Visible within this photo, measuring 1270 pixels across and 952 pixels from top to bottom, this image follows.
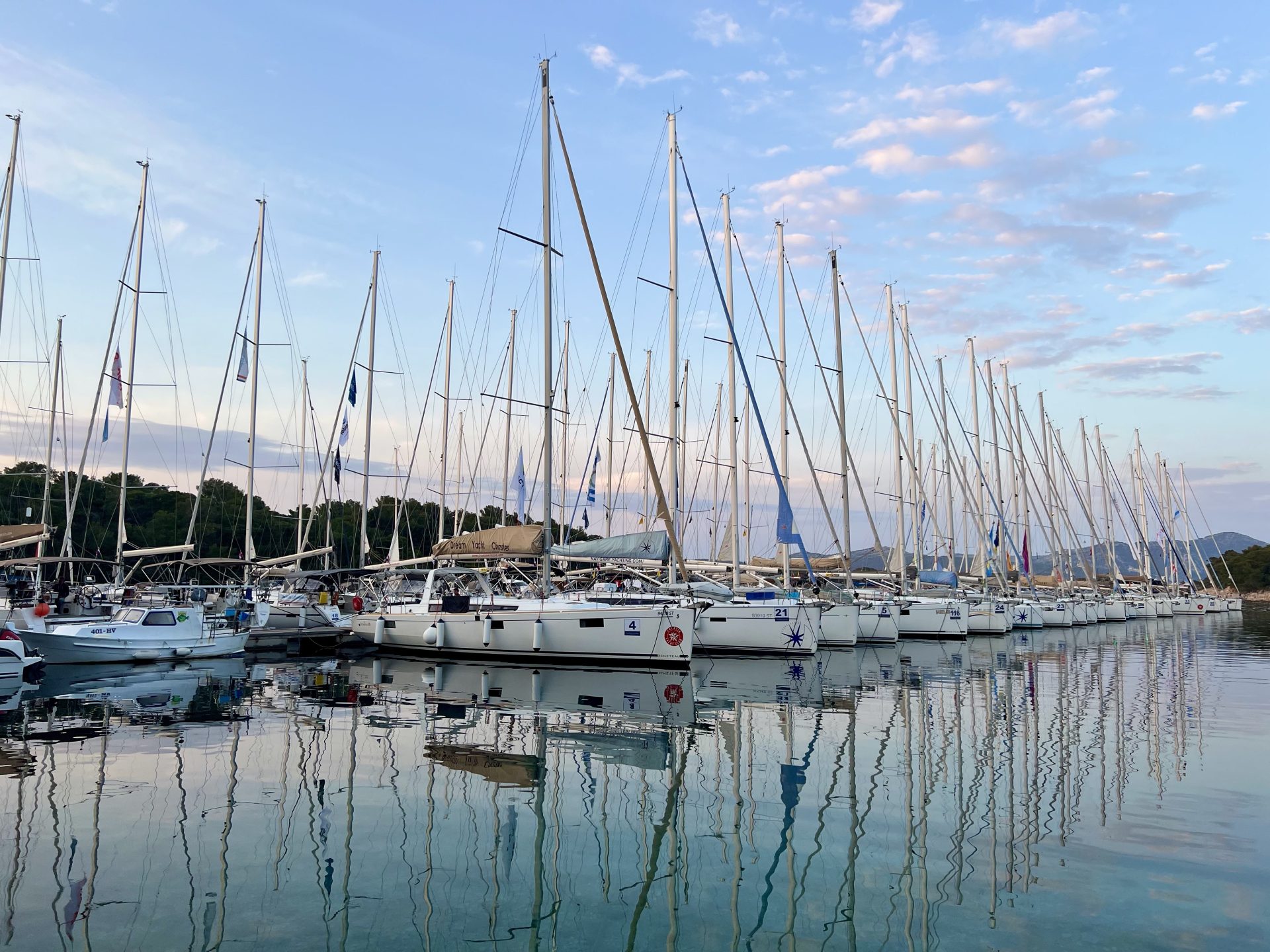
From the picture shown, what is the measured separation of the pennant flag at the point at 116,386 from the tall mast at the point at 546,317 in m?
18.2

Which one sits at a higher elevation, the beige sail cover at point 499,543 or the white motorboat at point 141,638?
the beige sail cover at point 499,543

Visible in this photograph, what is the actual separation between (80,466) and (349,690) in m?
19.8

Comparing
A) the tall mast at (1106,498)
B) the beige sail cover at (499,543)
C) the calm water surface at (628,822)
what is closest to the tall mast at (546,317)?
the beige sail cover at (499,543)

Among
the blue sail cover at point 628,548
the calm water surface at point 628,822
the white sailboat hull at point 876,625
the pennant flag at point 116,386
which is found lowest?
the calm water surface at point 628,822

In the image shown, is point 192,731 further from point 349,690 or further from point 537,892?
point 537,892

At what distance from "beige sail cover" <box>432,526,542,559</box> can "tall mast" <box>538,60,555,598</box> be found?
0.33 m

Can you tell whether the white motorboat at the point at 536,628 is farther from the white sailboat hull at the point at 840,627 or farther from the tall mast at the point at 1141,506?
the tall mast at the point at 1141,506

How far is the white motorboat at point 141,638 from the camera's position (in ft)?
82.8

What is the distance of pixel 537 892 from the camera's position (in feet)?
27.2

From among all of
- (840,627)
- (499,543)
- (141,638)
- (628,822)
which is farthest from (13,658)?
(840,627)

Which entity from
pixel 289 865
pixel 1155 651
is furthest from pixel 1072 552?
pixel 289 865

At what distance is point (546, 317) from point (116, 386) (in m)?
19.0

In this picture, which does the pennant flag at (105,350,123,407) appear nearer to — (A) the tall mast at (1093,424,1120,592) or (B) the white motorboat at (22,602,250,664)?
(B) the white motorboat at (22,602,250,664)

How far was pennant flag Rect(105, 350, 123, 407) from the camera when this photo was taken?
34.6m
